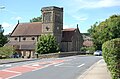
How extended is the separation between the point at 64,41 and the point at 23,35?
14800mm

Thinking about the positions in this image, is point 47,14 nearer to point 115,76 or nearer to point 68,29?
point 68,29

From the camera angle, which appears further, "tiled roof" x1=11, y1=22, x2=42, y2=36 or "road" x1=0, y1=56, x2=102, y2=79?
"tiled roof" x1=11, y1=22, x2=42, y2=36

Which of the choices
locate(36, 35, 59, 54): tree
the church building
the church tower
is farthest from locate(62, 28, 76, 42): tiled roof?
locate(36, 35, 59, 54): tree

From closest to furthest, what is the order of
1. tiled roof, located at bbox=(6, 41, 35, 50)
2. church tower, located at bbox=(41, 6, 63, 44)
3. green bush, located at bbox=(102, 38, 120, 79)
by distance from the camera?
green bush, located at bbox=(102, 38, 120, 79), church tower, located at bbox=(41, 6, 63, 44), tiled roof, located at bbox=(6, 41, 35, 50)

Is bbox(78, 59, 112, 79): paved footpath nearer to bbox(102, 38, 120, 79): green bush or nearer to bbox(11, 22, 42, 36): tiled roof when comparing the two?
bbox(102, 38, 120, 79): green bush

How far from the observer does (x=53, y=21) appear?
310 ft

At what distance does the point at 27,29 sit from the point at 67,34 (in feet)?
47.4

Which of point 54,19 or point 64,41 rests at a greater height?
point 54,19

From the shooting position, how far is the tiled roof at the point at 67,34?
3934 inches

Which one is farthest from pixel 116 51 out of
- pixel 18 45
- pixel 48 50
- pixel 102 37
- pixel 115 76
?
pixel 18 45

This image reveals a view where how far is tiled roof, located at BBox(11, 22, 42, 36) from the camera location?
335 feet

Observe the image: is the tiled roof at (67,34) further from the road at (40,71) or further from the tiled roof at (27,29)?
the road at (40,71)

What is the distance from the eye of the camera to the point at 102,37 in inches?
1545

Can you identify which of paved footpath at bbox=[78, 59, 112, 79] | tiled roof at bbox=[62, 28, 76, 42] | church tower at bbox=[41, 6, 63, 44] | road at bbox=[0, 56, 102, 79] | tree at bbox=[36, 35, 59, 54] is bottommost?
road at bbox=[0, 56, 102, 79]
